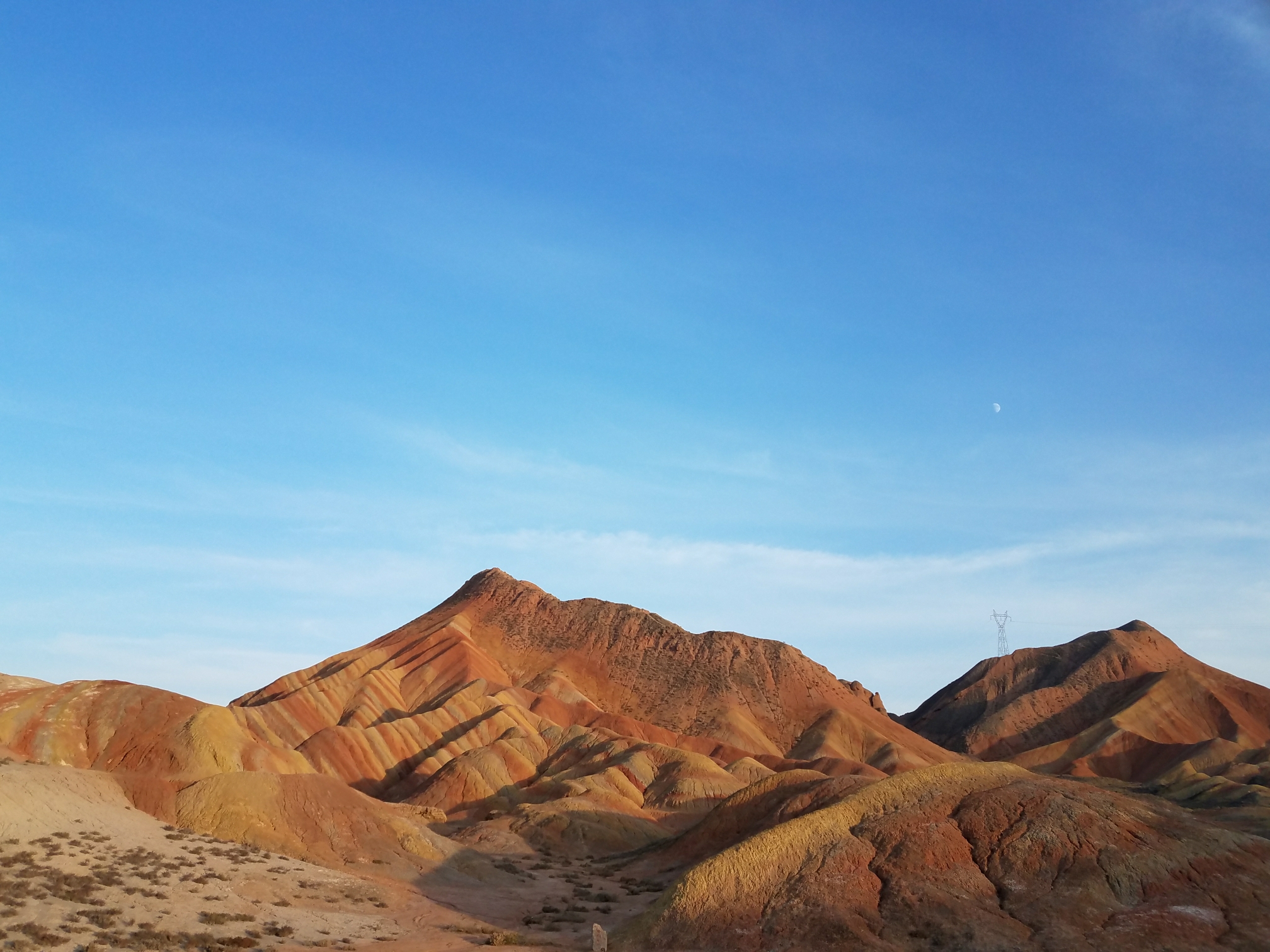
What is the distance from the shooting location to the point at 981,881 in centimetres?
3241

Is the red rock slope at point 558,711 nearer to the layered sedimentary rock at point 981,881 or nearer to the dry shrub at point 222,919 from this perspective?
the layered sedimentary rock at point 981,881

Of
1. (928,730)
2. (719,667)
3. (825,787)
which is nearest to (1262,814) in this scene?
(825,787)

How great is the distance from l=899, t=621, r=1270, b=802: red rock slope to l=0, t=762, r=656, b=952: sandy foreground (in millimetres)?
98850

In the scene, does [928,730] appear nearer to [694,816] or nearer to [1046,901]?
[694,816]

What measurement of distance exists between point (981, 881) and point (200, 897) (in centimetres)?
2511

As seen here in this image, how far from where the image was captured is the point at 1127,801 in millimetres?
36031

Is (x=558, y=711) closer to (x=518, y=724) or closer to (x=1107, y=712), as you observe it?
(x=518, y=724)

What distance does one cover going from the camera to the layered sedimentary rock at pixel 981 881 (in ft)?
97.9

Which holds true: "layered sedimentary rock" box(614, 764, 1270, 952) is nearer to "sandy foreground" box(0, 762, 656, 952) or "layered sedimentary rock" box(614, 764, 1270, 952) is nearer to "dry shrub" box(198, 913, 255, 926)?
"sandy foreground" box(0, 762, 656, 952)

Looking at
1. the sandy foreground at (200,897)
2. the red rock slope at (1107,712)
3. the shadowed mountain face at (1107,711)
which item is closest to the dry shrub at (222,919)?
the sandy foreground at (200,897)

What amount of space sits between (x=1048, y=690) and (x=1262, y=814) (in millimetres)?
102527

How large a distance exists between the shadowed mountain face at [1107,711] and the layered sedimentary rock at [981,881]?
98.4 metres

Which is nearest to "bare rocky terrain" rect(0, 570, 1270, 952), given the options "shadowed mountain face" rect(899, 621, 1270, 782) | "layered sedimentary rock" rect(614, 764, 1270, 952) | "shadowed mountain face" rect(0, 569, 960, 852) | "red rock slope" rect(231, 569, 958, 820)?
"layered sedimentary rock" rect(614, 764, 1270, 952)

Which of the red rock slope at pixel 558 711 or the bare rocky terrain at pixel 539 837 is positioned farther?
the red rock slope at pixel 558 711
